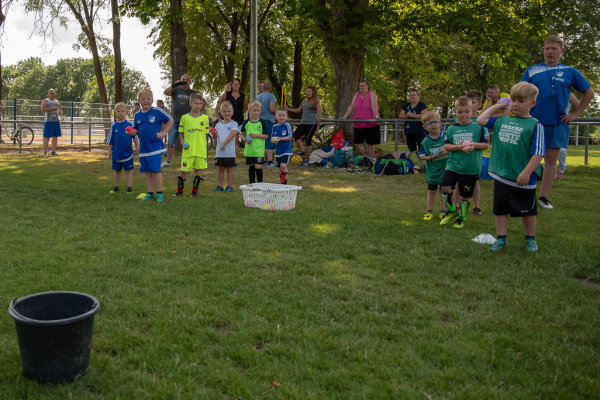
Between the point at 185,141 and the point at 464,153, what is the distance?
4.71 m

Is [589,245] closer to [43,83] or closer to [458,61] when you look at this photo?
[458,61]

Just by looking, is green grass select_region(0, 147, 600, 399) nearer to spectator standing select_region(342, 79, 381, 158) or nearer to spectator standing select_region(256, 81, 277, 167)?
spectator standing select_region(256, 81, 277, 167)

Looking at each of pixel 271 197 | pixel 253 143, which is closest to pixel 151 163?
pixel 253 143

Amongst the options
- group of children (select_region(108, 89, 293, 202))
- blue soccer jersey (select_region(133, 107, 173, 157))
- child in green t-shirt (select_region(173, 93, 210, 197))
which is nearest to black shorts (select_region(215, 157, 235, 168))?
group of children (select_region(108, 89, 293, 202))

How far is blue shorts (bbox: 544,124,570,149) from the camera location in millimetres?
7113

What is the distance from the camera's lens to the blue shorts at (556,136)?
7.11 meters

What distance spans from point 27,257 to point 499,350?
3958mm

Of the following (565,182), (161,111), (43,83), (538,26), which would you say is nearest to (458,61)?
(538,26)

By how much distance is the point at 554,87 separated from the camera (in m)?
7.09

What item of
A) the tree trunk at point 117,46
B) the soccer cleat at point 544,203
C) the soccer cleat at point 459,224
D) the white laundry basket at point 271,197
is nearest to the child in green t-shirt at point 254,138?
the white laundry basket at point 271,197

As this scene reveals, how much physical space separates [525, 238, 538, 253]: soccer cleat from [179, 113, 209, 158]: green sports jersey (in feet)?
18.1

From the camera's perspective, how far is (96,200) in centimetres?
817

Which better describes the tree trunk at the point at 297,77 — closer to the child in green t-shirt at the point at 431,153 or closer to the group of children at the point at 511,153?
the child in green t-shirt at the point at 431,153

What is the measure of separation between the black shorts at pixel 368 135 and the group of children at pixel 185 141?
14.0 ft
